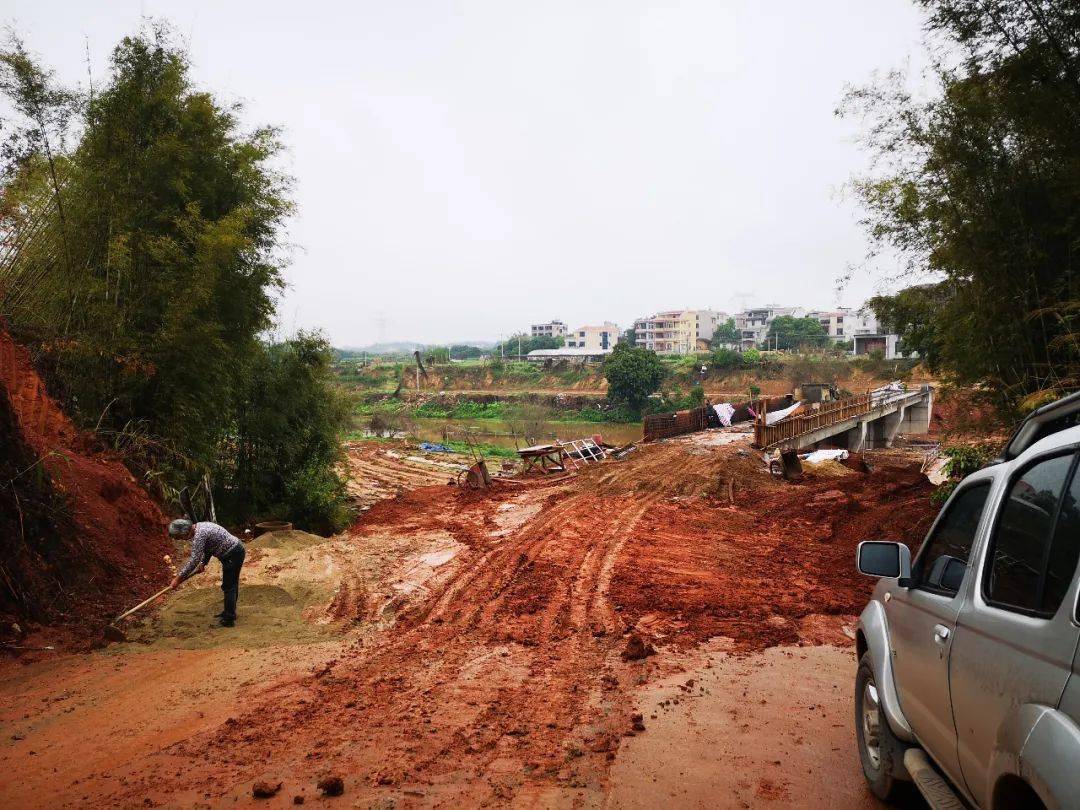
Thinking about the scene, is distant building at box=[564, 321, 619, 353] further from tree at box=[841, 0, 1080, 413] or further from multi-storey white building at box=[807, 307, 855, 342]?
tree at box=[841, 0, 1080, 413]

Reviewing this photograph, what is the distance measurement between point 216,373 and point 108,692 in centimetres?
632

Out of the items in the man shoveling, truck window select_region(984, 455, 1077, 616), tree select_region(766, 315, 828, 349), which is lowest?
the man shoveling

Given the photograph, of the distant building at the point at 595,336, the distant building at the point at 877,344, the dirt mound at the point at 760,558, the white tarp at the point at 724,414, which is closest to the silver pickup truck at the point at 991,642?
the dirt mound at the point at 760,558

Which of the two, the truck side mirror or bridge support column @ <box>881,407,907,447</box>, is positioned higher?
the truck side mirror

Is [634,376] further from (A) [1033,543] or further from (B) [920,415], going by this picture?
(A) [1033,543]

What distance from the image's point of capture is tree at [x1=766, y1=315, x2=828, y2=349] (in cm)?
7656

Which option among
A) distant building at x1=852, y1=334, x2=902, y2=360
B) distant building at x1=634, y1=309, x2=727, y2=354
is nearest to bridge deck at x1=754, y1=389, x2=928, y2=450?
distant building at x1=852, y1=334, x2=902, y2=360

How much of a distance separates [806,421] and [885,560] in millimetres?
23408

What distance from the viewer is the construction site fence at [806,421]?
2358cm

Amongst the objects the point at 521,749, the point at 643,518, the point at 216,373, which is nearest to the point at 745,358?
the point at 643,518

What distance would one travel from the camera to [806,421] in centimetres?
2498

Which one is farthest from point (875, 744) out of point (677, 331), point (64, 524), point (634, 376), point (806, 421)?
point (677, 331)

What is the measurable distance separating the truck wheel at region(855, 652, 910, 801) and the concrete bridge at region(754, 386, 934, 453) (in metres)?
16.5

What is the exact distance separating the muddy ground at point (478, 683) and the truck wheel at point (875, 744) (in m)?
0.21
